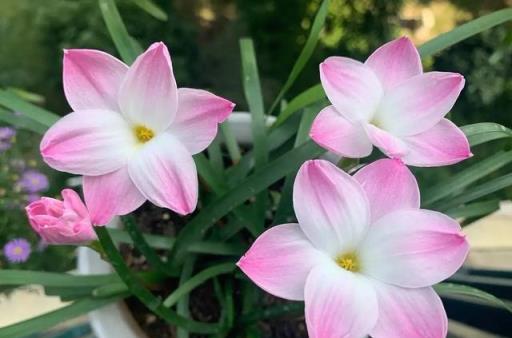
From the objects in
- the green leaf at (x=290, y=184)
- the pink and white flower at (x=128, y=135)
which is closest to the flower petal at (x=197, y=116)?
the pink and white flower at (x=128, y=135)

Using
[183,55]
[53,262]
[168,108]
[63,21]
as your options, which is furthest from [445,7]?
[168,108]

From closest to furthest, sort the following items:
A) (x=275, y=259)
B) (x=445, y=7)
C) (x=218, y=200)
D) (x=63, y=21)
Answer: (x=275, y=259) < (x=218, y=200) < (x=63, y=21) < (x=445, y=7)

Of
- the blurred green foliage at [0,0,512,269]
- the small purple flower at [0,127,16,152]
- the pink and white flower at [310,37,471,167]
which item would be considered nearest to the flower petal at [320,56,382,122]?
the pink and white flower at [310,37,471,167]

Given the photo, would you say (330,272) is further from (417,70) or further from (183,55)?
(183,55)

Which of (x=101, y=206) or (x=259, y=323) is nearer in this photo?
(x=101, y=206)

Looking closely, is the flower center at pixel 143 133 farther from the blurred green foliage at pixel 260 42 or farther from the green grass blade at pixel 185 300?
the blurred green foliage at pixel 260 42

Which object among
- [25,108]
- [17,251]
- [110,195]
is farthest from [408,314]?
[17,251]
